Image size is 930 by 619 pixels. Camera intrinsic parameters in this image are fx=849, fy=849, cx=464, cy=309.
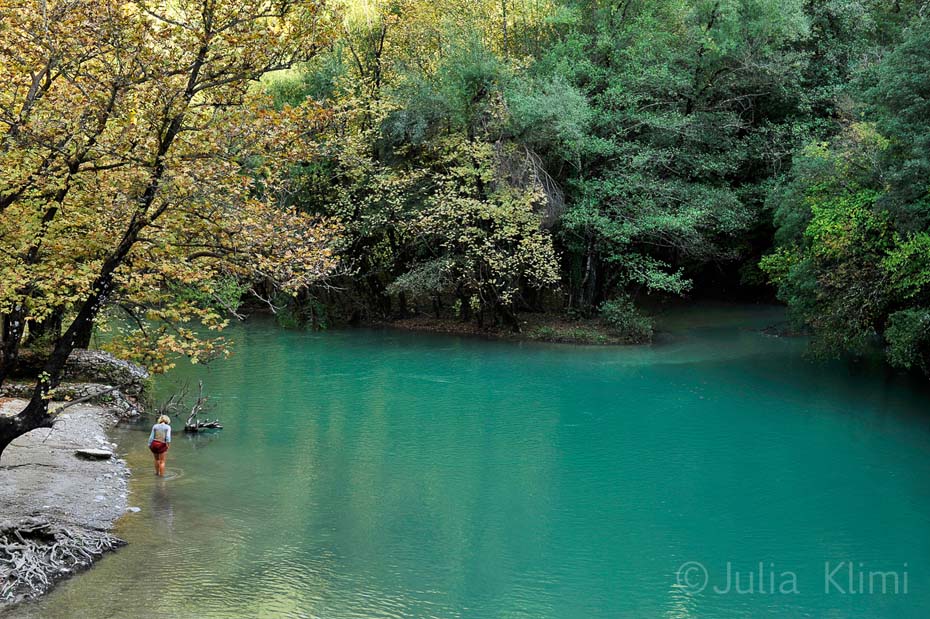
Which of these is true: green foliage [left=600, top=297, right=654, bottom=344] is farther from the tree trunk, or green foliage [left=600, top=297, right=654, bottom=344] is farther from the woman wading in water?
the tree trunk

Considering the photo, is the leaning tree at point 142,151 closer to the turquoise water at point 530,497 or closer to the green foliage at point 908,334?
the turquoise water at point 530,497

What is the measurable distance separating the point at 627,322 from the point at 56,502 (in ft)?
75.7

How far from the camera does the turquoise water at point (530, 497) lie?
11906 mm

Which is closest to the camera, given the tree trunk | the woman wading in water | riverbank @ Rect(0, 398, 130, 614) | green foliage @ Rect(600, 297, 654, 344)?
riverbank @ Rect(0, 398, 130, 614)

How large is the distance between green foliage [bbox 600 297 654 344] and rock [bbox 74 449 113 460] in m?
20.9

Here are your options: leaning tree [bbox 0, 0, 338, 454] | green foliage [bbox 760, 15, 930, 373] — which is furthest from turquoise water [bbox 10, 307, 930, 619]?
leaning tree [bbox 0, 0, 338, 454]

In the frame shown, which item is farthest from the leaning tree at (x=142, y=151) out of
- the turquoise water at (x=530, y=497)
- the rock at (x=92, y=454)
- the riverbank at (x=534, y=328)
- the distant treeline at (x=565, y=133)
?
the riverbank at (x=534, y=328)

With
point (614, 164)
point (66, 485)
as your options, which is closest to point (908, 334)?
point (614, 164)

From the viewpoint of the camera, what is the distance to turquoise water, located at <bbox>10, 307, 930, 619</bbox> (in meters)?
11.9

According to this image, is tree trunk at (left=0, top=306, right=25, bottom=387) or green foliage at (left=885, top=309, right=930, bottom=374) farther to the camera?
green foliage at (left=885, top=309, right=930, bottom=374)

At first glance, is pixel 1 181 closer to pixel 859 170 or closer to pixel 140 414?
pixel 140 414

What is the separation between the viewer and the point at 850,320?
22.2 metres

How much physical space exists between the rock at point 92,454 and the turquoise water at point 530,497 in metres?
0.69

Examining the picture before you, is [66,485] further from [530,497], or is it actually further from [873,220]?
[873,220]
